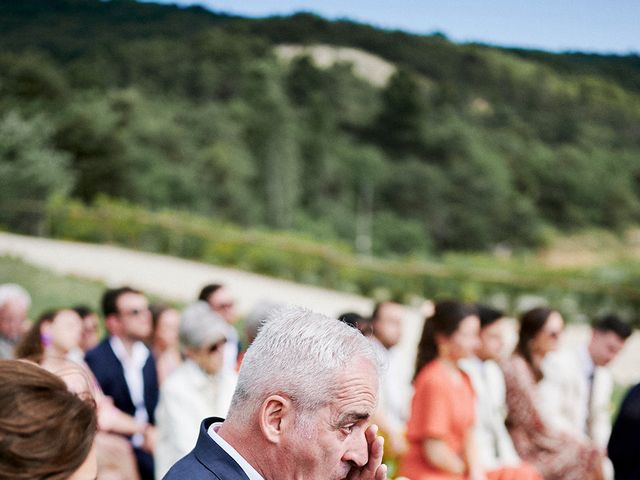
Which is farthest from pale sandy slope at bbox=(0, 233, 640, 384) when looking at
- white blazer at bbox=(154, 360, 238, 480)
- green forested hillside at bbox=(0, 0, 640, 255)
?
green forested hillside at bbox=(0, 0, 640, 255)

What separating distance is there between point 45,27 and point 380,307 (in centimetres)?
5184

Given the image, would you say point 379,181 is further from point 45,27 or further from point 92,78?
point 45,27

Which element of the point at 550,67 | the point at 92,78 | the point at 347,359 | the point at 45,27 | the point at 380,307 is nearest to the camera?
the point at 347,359

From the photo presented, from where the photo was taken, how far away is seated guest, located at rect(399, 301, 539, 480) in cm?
360

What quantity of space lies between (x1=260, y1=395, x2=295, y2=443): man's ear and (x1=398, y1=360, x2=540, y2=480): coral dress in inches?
78.7

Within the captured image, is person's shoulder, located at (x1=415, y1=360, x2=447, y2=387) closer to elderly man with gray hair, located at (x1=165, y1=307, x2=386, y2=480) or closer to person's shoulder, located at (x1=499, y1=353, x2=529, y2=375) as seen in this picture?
person's shoulder, located at (x1=499, y1=353, x2=529, y2=375)

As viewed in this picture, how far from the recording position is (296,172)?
2852 inches

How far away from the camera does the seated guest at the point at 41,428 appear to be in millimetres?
1500

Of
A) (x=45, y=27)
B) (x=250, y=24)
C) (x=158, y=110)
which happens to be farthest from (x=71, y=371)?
(x=250, y=24)

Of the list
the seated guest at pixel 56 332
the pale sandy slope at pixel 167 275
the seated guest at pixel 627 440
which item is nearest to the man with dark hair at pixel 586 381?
the seated guest at pixel 627 440

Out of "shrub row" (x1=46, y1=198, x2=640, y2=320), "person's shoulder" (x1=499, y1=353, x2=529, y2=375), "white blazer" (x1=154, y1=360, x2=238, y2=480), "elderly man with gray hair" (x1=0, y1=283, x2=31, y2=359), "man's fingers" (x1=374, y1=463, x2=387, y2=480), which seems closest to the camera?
"man's fingers" (x1=374, y1=463, x2=387, y2=480)

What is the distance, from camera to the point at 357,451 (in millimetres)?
1796

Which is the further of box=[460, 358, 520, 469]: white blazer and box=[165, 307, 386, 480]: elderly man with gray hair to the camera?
box=[460, 358, 520, 469]: white blazer

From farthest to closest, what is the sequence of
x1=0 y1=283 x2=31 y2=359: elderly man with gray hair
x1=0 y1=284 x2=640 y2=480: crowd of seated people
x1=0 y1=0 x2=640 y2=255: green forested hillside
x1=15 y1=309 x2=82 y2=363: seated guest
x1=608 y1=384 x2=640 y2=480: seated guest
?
x1=0 y1=0 x2=640 y2=255: green forested hillside → x1=0 y1=283 x2=31 y2=359: elderly man with gray hair → x1=15 y1=309 x2=82 y2=363: seated guest → x1=0 y1=284 x2=640 y2=480: crowd of seated people → x1=608 y1=384 x2=640 y2=480: seated guest
